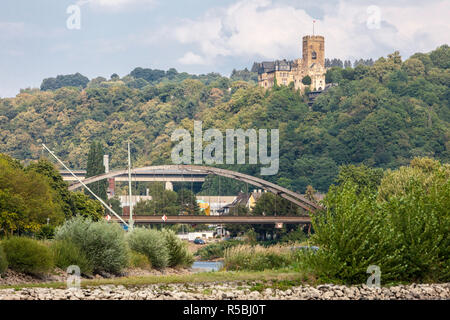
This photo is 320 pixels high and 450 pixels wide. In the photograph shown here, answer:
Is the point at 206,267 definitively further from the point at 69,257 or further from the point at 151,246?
the point at 69,257

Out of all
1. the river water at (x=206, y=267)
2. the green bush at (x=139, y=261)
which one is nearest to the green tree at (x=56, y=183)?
the river water at (x=206, y=267)

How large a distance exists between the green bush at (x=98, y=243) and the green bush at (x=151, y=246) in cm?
333

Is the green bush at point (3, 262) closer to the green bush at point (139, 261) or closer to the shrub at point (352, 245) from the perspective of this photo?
the green bush at point (139, 261)

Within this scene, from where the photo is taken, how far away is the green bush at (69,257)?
27.0m

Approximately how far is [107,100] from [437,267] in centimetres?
16420

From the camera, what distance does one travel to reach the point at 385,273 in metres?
26.0

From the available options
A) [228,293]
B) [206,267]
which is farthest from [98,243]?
[206,267]

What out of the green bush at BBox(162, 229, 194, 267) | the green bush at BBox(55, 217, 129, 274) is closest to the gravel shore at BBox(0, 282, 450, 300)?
the green bush at BBox(55, 217, 129, 274)

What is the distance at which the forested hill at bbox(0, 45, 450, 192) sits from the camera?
13012cm

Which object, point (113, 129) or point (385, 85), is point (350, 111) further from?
point (113, 129)

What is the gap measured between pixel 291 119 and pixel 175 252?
116 metres

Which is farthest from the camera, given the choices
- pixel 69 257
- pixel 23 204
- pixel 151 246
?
pixel 23 204

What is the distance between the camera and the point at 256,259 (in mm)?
Result: 31172

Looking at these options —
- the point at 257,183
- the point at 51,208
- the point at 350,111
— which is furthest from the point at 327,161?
the point at 51,208
